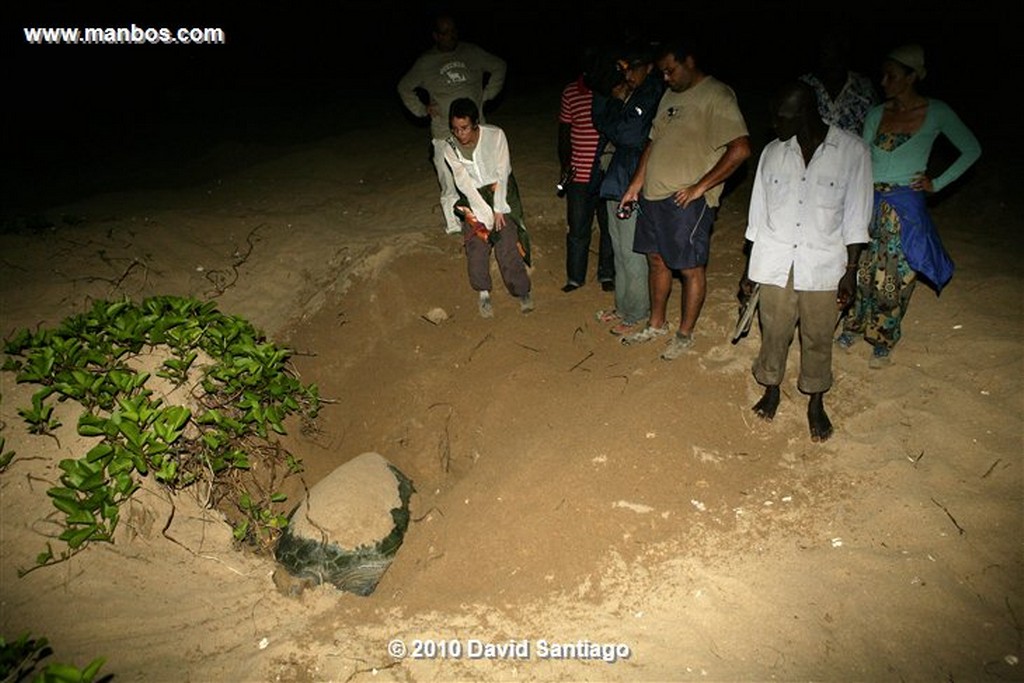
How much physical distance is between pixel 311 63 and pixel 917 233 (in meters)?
13.6

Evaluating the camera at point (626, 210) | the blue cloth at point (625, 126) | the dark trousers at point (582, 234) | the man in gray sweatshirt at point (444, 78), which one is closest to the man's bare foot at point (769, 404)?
the camera at point (626, 210)

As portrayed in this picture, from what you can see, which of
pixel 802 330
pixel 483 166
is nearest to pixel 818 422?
pixel 802 330

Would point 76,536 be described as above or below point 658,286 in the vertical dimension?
below

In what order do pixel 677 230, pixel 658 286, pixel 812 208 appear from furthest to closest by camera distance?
1. pixel 658 286
2. pixel 677 230
3. pixel 812 208

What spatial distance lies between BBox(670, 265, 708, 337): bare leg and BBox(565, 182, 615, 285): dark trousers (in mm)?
837

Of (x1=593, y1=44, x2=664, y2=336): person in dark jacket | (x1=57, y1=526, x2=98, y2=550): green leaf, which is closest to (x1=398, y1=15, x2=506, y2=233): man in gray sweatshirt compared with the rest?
(x1=593, y1=44, x2=664, y2=336): person in dark jacket

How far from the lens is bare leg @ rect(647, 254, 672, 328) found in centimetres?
384

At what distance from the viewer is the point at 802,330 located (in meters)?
3.15

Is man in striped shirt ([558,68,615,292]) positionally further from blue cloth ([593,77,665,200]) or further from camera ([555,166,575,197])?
blue cloth ([593,77,665,200])

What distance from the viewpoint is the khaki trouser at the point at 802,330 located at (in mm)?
3035

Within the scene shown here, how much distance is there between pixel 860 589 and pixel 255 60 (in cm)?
1547

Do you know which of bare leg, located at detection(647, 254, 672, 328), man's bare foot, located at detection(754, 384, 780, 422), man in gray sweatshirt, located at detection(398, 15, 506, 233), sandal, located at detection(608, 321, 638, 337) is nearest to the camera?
man's bare foot, located at detection(754, 384, 780, 422)

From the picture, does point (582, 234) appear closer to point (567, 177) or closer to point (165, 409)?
point (567, 177)

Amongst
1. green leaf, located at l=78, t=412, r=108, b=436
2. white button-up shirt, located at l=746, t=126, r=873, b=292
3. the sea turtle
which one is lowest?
the sea turtle
